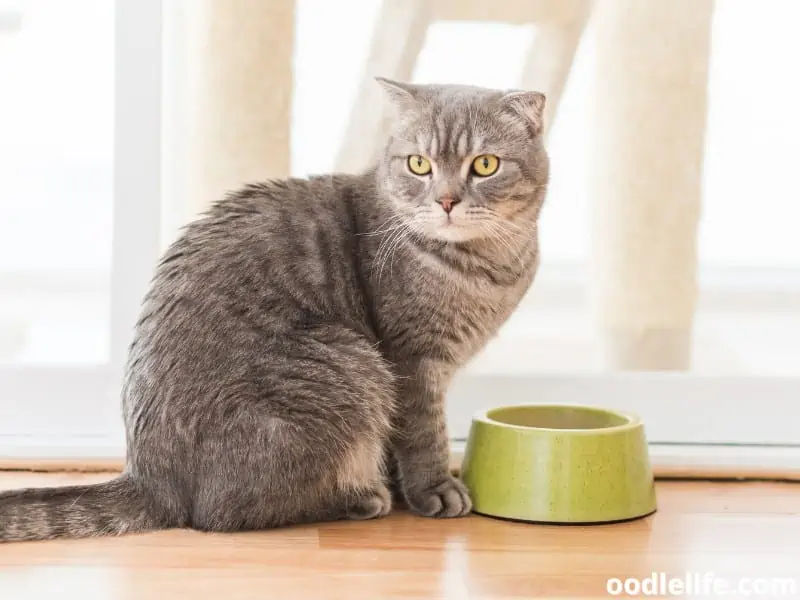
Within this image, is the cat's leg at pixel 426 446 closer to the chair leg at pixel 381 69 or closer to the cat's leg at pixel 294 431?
the cat's leg at pixel 294 431

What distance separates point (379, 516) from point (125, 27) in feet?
3.28

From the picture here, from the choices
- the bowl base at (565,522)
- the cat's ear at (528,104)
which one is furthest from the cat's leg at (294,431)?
the cat's ear at (528,104)

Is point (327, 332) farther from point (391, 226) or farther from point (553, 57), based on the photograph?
point (553, 57)

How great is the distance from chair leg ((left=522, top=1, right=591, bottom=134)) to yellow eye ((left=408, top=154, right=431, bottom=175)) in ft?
1.28

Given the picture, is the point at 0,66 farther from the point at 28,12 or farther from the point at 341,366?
the point at 341,366

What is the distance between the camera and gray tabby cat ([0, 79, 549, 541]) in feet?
5.14

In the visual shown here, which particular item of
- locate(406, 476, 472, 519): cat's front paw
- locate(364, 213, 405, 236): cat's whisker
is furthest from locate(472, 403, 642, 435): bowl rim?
locate(364, 213, 405, 236): cat's whisker

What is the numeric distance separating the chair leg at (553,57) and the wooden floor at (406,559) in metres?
0.79

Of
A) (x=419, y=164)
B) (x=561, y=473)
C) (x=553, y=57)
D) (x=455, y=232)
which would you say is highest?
(x=553, y=57)

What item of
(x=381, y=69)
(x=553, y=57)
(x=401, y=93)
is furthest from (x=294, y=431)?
(x=553, y=57)

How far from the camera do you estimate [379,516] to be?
1.73m

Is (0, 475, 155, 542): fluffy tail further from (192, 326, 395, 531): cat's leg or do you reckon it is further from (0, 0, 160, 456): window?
(0, 0, 160, 456): window

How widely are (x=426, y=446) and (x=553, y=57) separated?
2.56 feet

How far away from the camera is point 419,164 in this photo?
1.69m
